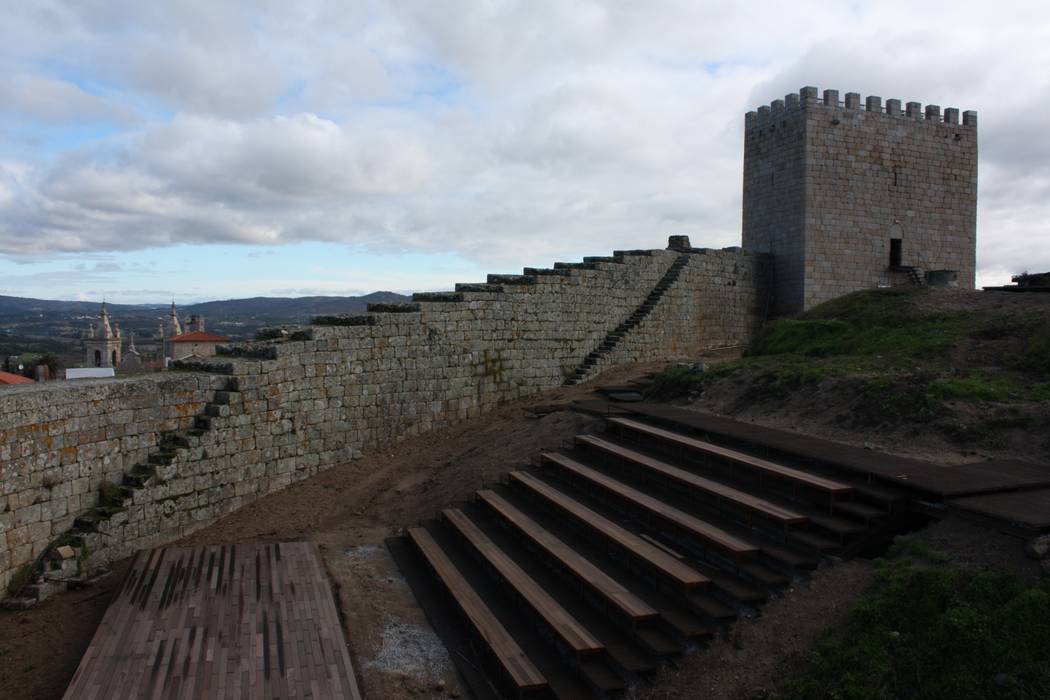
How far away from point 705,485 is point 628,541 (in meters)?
1.09

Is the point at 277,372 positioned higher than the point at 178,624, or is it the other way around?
the point at 277,372

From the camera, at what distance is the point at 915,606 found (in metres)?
4.89

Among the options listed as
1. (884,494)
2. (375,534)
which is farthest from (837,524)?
(375,534)

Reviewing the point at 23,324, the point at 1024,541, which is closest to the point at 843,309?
the point at 1024,541

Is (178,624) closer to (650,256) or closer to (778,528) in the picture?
(778,528)

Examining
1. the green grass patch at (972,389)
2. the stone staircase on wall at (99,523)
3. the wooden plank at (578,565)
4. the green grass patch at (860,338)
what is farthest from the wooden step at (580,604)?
the green grass patch at (860,338)

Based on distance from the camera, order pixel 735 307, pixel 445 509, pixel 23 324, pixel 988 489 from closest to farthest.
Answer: pixel 988 489 → pixel 445 509 → pixel 735 307 → pixel 23 324

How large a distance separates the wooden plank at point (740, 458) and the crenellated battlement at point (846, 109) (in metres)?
13.4

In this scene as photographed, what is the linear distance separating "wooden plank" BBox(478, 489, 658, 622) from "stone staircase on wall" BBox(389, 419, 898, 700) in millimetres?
20

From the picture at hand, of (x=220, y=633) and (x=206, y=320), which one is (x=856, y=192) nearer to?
(x=220, y=633)

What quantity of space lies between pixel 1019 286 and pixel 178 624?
15.3 metres

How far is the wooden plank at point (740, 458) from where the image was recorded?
6.59 m

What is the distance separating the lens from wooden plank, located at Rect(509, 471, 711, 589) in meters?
6.00

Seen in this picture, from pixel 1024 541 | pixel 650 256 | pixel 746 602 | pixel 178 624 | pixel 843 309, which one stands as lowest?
pixel 178 624
